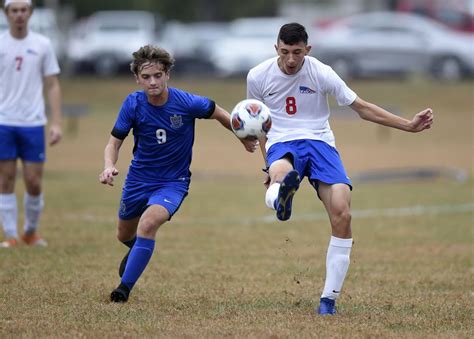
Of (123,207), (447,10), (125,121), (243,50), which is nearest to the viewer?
(125,121)

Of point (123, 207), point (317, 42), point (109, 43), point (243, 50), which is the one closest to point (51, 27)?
point (109, 43)

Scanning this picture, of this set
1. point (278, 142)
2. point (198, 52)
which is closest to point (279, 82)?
point (278, 142)

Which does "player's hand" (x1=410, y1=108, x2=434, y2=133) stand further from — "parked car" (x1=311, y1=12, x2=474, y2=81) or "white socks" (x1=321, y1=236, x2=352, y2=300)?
"parked car" (x1=311, y1=12, x2=474, y2=81)

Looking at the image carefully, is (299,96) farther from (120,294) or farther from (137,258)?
(120,294)

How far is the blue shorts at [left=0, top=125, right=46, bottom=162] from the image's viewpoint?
10453mm

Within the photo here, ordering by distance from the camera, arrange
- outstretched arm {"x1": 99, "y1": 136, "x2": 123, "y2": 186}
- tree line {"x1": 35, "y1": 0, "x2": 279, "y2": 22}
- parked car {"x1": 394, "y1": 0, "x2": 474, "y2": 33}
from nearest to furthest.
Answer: outstretched arm {"x1": 99, "y1": 136, "x2": 123, "y2": 186}, parked car {"x1": 394, "y1": 0, "x2": 474, "y2": 33}, tree line {"x1": 35, "y1": 0, "x2": 279, "y2": 22}

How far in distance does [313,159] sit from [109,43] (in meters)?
32.5

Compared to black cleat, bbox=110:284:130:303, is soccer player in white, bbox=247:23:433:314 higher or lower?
higher

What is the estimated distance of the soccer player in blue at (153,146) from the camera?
7641 mm

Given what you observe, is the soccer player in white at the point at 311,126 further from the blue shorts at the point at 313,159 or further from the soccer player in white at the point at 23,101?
the soccer player in white at the point at 23,101

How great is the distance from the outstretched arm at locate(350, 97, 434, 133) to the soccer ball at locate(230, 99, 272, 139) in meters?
0.83

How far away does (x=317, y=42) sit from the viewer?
3712cm

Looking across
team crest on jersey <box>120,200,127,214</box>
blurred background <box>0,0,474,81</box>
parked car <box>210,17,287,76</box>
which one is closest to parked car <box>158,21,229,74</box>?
blurred background <box>0,0,474,81</box>

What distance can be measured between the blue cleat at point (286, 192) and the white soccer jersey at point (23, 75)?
4300mm
